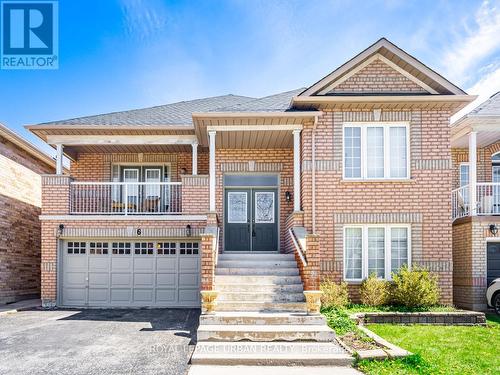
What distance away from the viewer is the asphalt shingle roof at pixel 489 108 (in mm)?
11834

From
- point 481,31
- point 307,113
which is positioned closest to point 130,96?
point 307,113

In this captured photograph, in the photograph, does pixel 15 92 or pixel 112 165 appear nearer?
pixel 112 165

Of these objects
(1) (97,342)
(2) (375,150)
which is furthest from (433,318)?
(1) (97,342)

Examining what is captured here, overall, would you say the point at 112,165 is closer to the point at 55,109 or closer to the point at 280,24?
the point at 280,24

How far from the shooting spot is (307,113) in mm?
10648

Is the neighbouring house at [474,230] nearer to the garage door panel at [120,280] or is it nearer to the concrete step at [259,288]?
the concrete step at [259,288]

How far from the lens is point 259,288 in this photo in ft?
30.2

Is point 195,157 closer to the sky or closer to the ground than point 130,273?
closer to the sky

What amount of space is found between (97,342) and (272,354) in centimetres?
321

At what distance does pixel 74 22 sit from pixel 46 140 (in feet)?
12.9

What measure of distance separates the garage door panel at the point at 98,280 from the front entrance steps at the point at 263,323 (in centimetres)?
414

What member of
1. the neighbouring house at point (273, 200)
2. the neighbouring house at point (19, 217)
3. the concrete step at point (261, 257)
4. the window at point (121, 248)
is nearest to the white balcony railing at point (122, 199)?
the neighbouring house at point (273, 200)

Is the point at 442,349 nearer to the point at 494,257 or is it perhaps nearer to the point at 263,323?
the point at 263,323

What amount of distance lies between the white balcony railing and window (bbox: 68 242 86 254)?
913 mm
